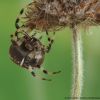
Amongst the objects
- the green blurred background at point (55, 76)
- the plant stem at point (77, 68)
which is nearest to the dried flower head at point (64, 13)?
the plant stem at point (77, 68)

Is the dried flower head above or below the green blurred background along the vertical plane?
above

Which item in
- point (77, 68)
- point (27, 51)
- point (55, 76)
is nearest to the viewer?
point (77, 68)

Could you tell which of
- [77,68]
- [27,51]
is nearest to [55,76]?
[27,51]

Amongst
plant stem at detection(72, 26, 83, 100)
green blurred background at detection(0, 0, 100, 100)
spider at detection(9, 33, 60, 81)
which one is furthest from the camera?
green blurred background at detection(0, 0, 100, 100)

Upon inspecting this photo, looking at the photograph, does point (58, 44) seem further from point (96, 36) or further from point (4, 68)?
→ point (96, 36)

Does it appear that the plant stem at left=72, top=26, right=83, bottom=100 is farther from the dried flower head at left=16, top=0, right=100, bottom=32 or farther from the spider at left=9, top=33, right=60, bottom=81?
the spider at left=9, top=33, right=60, bottom=81

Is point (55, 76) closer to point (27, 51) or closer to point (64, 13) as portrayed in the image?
point (27, 51)

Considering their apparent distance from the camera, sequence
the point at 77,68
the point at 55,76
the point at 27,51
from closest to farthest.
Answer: the point at 77,68, the point at 27,51, the point at 55,76

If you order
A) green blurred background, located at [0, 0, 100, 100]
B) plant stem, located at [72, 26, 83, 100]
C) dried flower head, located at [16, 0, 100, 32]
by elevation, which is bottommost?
green blurred background, located at [0, 0, 100, 100]

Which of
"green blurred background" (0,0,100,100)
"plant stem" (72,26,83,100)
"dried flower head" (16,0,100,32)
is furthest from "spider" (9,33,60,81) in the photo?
"green blurred background" (0,0,100,100)
